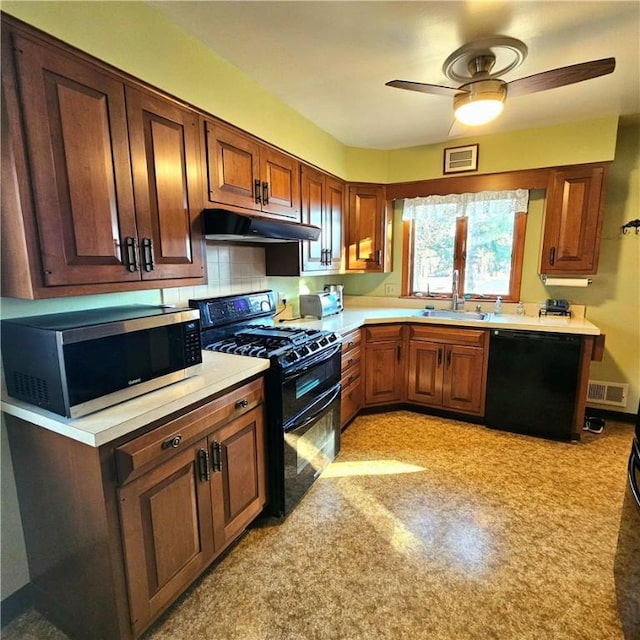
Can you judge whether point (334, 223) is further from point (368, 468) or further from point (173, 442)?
point (173, 442)

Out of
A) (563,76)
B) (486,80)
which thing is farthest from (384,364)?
(563,76)

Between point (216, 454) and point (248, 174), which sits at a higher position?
point (248, 174)

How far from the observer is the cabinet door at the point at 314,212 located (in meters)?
2.84

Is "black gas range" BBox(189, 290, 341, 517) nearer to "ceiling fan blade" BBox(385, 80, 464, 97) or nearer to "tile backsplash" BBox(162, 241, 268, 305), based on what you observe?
"tile backsplash" BBox(162, 241, 268, 305)

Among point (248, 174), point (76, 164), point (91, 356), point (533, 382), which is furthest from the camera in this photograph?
point (533, 382)

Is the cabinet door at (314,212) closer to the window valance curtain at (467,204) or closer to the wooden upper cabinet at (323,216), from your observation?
the wooden upper cabinet at (323,216)

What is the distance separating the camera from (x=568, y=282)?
3080 millimetres

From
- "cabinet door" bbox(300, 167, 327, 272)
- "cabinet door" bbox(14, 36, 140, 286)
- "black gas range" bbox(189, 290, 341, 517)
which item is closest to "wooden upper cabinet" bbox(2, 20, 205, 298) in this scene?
"cabinet door" bbox(14, 36, 140, 286)

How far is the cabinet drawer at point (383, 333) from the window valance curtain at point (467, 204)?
1234mm

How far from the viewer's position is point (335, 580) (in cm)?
165

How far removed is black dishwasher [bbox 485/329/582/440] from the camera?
2.76m

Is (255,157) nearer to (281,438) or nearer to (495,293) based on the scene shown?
(281,438)

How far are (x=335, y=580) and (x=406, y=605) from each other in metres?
0.32

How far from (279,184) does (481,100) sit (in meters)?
1.32
